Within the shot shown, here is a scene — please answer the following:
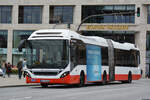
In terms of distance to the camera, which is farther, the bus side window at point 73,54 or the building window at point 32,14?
the building window at point 32,14

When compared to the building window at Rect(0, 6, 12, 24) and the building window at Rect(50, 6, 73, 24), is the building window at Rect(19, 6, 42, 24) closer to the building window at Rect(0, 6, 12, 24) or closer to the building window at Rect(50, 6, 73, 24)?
the building window at Rect(0, 6, 12, 24)

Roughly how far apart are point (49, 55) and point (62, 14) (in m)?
40.8

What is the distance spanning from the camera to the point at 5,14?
6600 centimetres

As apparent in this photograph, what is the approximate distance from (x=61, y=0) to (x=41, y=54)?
135 feet

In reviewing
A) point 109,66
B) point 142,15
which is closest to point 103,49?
point 109,66

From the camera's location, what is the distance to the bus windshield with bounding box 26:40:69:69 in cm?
2395

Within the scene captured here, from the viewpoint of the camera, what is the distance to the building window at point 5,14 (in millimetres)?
65875

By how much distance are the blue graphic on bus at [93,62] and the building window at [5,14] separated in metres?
37.7

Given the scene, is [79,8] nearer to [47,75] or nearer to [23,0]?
[23,0]

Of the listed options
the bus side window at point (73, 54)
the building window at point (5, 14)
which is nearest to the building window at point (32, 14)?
the building window at point (5, 14)

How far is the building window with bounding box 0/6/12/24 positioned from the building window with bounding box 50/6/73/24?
5898 mm

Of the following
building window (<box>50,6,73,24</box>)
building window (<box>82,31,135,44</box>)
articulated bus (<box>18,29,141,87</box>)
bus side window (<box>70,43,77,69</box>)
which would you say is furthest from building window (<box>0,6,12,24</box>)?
bus side window (<box>70,43,77,69</box>)

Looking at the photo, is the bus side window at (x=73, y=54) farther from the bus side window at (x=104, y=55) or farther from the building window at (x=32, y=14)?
the building window at (x=32, y=14)

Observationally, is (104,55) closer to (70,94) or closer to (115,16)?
(70,94)
